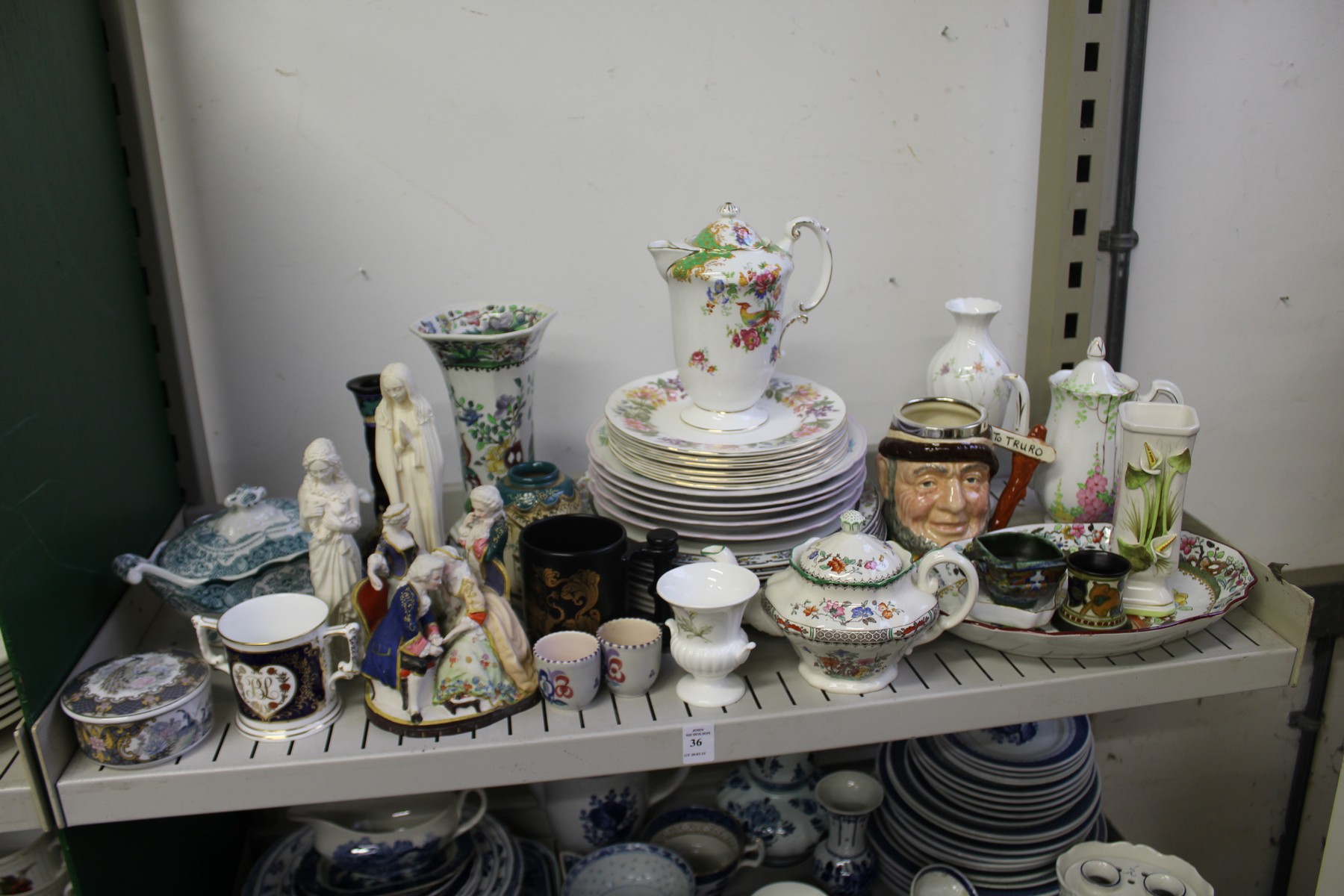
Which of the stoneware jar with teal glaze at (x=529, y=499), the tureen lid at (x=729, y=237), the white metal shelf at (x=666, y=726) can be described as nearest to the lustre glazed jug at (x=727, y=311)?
the tureen lid at (x=729, y=237)

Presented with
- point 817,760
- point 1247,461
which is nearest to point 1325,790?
point 1247,461

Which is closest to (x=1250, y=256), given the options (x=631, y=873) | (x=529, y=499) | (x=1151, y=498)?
(x=1151, y=498)

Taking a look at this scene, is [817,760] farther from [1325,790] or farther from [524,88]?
[524,88]

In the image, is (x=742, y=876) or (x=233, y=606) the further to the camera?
(x=742, y=876)

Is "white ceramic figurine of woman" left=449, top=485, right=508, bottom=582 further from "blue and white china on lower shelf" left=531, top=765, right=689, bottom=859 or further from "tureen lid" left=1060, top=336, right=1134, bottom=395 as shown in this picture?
"tureen lid" left=1060, top=336, right=1134, bottom=395

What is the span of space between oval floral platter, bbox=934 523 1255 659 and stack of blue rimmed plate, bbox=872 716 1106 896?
0.83ft

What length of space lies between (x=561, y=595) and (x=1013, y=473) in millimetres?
558

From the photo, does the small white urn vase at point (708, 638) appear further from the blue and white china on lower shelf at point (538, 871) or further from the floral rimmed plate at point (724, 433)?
the blue and white china on lower shelf at point (538, 871)

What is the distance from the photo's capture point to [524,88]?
1.19 metres

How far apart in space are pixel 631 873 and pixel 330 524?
59 cm

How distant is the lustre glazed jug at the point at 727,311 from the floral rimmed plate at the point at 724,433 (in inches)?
1.1

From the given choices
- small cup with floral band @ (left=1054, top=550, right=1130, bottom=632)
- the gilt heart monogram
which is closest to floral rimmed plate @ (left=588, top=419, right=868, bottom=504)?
small cup with floral band @ (left=1054, top=550, right=1130, bottom=632)

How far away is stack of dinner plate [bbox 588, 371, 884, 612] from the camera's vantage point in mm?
1014

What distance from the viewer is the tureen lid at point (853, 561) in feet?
2.98
